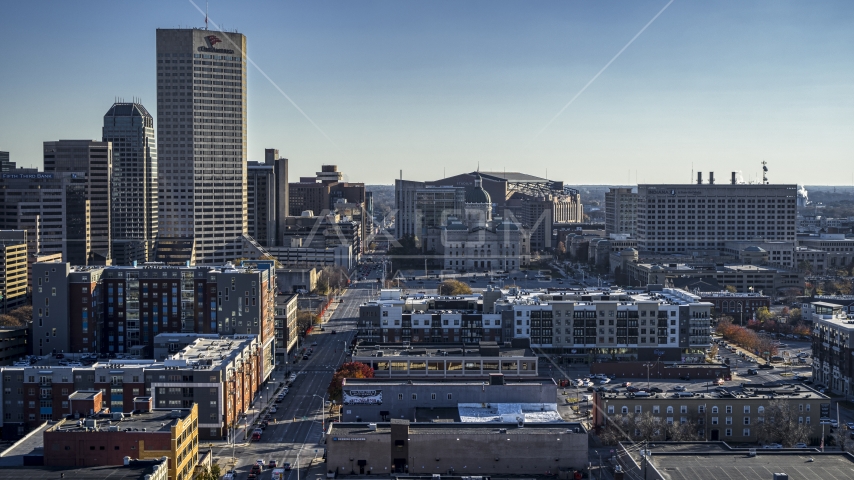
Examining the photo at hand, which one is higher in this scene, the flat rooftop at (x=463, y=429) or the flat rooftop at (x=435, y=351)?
the flat rooftop at (x=435, y=351)

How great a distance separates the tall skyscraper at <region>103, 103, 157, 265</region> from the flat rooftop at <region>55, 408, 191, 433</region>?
47.5m

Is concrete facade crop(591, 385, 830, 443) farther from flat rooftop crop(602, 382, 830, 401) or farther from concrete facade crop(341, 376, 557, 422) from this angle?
concrete facade crop(341, 376, 557, 422)

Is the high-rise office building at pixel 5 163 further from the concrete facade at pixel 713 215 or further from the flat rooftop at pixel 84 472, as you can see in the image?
the flat rooftop at pixel 84 472

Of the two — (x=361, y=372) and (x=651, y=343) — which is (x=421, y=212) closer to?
(x=651, y=343)

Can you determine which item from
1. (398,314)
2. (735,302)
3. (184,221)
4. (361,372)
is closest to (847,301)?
(735,302)

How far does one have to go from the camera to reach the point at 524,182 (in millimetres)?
171250

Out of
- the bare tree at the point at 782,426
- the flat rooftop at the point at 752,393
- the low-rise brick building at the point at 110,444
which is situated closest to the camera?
the low-rise brick building at the point at 110,444

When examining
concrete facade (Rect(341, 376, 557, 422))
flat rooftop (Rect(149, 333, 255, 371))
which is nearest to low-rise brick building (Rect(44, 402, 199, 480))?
flat rooftop (Rect(149, 333, 255, 371))

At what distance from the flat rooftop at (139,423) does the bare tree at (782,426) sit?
17.3m

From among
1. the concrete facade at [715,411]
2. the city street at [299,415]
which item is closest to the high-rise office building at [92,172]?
the city street at [299,415]

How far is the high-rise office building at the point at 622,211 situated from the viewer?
9606 centimetres

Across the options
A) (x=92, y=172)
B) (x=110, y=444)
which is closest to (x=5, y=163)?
(x=92, y=172)

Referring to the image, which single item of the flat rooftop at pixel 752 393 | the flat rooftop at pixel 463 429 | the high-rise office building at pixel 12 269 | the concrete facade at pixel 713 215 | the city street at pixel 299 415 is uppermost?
the concrete facade at pixel 713 215

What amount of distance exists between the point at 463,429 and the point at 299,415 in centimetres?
896
